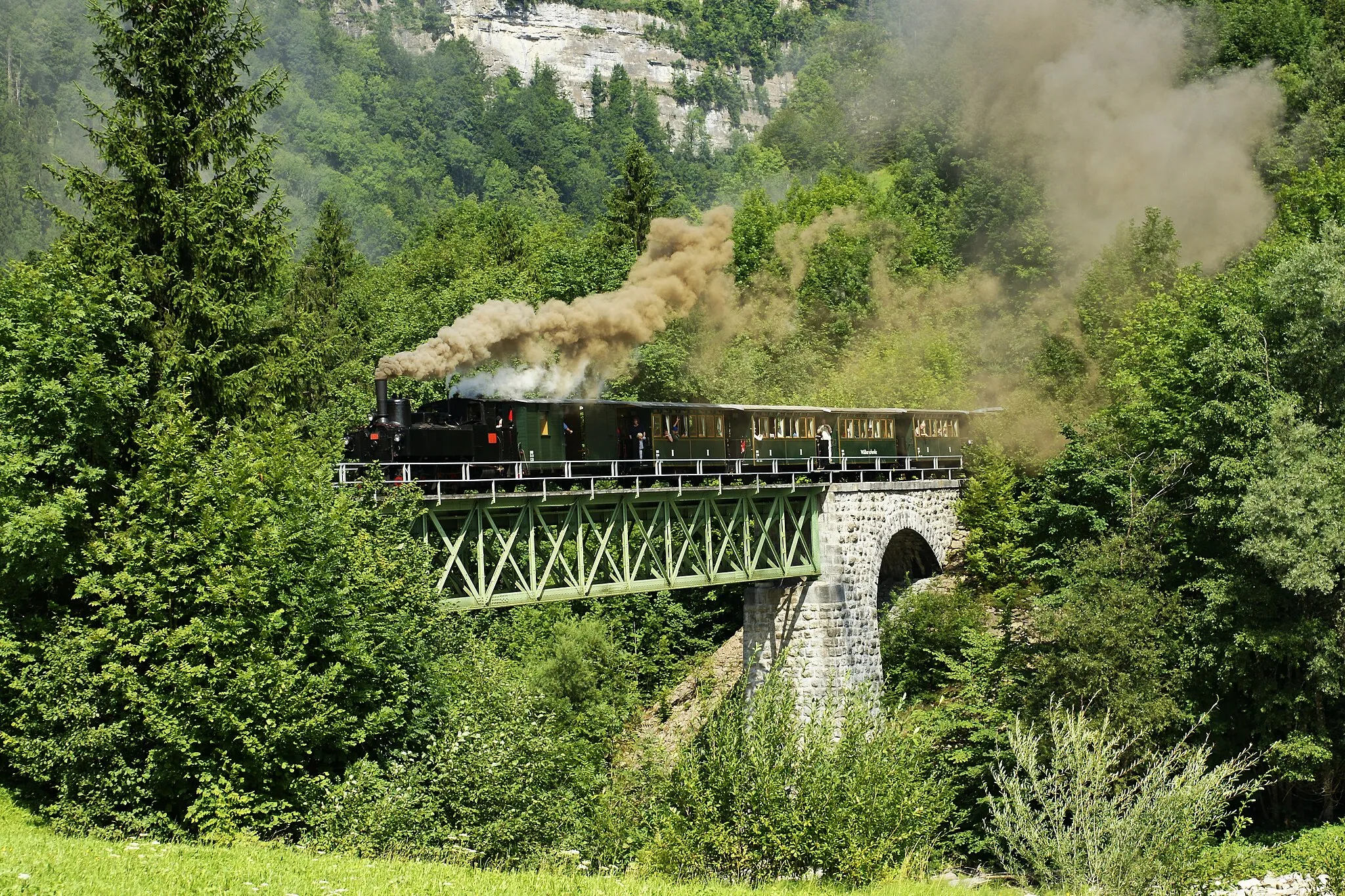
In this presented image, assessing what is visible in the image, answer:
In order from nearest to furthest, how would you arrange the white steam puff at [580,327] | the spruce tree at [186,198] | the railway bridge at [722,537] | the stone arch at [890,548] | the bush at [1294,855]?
1. the spruce tree at [186,198]
2. the bush at [1294,855]
3. the railway bridge at [722,537]
4. the white steam puff at [580,327]
5. the stone arch at [890,548]

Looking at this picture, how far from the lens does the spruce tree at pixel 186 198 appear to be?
867 inches

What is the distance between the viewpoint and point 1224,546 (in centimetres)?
2947

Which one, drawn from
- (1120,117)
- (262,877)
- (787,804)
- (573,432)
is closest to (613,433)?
(573,432)

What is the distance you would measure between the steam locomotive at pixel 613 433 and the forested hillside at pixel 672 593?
2.49 meters

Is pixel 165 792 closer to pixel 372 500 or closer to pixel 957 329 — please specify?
pixel 372 500

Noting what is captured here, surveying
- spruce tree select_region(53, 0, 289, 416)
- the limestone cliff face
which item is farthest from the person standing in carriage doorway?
the limestone cliff face

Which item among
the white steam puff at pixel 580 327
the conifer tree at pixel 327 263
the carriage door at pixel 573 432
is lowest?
the carriage door at pixel 573 432

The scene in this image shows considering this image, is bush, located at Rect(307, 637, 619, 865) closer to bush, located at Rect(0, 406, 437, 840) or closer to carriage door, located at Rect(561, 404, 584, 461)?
bush, located at Rect(0, 406, 437, 840)

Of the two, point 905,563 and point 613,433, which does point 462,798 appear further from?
point 905,563

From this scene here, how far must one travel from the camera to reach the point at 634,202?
2729 inches

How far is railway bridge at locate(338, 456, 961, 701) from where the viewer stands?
26375 millimetres

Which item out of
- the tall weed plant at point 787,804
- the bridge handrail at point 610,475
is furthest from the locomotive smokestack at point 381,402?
the tall weed plant at point 787,804

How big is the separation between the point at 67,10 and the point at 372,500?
136m

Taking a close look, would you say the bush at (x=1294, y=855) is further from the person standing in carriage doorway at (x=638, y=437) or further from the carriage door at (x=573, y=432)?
the carriage door at (x=573, y=432)
